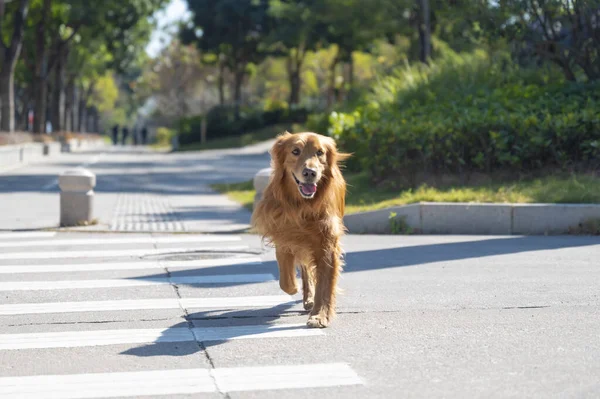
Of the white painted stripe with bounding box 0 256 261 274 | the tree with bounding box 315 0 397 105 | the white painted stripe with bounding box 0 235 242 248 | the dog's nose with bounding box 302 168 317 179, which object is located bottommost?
the white painted stripe with bounding box 0 256 261 274

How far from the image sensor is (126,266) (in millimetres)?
10680

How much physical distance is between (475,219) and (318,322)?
719 centimetres

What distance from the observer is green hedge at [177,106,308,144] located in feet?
203

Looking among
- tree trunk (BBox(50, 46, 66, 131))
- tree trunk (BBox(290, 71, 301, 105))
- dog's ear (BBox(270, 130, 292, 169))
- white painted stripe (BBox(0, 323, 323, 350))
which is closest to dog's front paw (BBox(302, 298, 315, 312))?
white painted stripe (BBox(0, 323, 323, 350))

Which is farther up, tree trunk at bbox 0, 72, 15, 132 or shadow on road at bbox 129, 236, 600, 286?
tree trunk at bbox 0, 72, 15, 132

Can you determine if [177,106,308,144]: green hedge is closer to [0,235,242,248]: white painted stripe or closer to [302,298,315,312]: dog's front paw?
[0,235,242,248]: white painted stripe

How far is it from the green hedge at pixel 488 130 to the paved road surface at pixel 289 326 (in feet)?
14.9

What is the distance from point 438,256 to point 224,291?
3321 millimetres

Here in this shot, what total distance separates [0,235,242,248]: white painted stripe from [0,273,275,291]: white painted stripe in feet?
9.71

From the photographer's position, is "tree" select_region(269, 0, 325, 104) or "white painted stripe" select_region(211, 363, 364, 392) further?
"tree" select_region(269, 0, 325, 104)

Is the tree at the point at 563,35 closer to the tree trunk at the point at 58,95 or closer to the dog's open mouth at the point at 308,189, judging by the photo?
the dog's open mouth at the point at 308,189

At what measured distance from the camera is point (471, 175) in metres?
16.8

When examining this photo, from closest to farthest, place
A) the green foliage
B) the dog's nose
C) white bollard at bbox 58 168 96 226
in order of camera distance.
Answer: the dog's nose, white bollard at bbox 58 168 96 226, the green foliage

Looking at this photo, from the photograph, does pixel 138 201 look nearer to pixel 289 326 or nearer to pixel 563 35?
pixel 563 35
